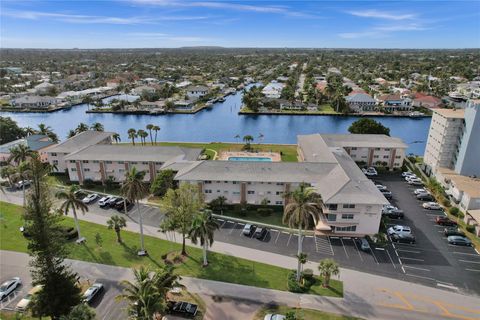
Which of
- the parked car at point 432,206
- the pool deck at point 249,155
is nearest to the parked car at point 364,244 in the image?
the parked car at point 432,206

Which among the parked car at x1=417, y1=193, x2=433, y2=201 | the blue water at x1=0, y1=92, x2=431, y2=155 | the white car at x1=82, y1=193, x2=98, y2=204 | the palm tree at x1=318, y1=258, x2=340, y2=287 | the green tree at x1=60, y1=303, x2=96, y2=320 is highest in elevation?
the green tree at x1=60, y1=303, x2=96, y2=320

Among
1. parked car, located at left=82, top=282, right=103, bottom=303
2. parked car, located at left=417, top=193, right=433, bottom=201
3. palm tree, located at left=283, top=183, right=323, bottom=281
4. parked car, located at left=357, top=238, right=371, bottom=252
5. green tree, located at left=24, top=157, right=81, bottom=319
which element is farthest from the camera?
parked car, located at left=417, top=193, right=433, bottom=201

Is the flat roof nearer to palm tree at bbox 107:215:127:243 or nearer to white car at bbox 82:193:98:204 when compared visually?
palm tree at bbox 107:215:127:243

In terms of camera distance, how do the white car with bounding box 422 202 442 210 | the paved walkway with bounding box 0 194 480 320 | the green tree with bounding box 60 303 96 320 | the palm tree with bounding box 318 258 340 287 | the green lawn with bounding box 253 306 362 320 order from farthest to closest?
the white car with bounding box 422 202 442 210 → the palm tree with bounding box 318 258 340 287 → the paved walkway with bounding box 0 194 480 320 → the green lawn with bounding box 253 306 362 320 → the green tree with bounding box 60 303 96 320

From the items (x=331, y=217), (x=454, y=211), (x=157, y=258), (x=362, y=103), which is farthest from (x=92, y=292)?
(x=362, y=103)

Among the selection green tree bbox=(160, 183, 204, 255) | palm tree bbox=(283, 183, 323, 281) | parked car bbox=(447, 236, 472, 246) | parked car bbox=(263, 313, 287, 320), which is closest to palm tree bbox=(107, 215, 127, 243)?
green tree bbox=(160, 183, 204, 255)

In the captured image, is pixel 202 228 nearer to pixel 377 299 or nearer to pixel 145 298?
pixel 145 298
